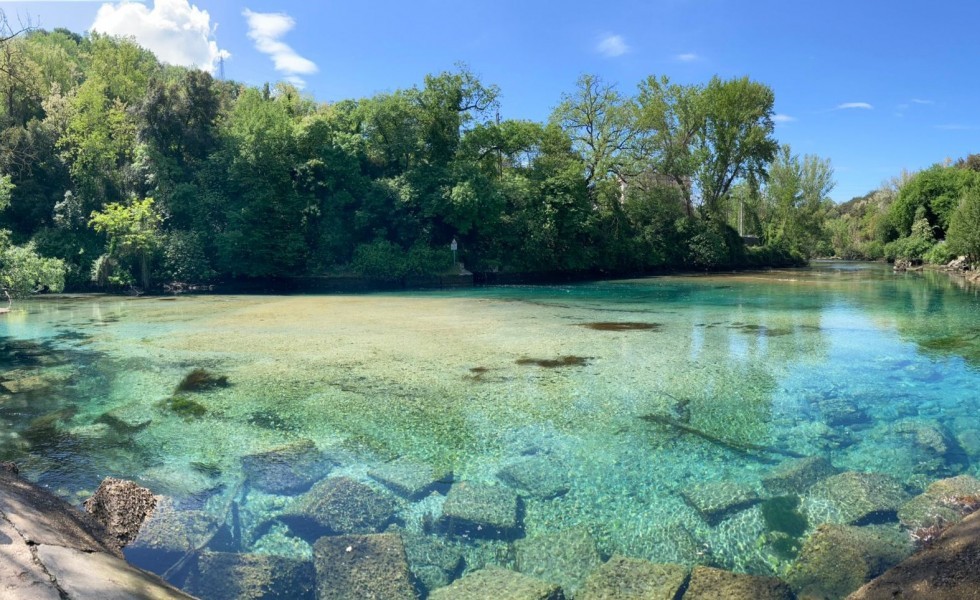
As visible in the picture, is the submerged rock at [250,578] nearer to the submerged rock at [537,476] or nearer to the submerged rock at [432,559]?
the submerged rock at [432,559]

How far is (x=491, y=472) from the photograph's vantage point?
580 cm

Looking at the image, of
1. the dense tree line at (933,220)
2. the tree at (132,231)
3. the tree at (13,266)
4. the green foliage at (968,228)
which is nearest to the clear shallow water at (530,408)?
the tree at (13,266)

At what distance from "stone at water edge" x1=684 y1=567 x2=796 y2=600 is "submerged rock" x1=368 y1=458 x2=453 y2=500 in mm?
2399

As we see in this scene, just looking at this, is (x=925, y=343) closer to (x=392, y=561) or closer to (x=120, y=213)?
(x=392, y=561)

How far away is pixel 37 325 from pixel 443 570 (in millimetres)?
16851

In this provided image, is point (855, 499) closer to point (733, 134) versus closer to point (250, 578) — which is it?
point (250, 578)

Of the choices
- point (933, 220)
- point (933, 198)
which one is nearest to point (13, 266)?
point (933, 198)

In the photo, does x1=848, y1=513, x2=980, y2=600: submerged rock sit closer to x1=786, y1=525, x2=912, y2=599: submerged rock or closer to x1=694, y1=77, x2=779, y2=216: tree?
x1=786, y1=525, x2=912, y2=599: submerged rock

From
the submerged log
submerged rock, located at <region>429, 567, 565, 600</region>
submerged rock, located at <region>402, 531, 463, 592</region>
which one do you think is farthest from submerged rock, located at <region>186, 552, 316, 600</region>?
the submerged log

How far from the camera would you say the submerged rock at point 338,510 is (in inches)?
187

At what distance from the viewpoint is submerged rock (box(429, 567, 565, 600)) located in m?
3.77

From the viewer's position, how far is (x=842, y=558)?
4.04m

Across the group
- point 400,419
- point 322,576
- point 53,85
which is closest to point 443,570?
point 322,576

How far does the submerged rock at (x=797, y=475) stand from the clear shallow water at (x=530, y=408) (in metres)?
0.11
